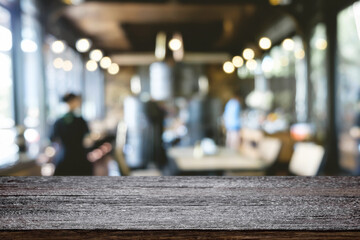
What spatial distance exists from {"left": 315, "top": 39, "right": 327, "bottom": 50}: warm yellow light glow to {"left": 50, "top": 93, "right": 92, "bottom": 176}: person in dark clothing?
4.87 m

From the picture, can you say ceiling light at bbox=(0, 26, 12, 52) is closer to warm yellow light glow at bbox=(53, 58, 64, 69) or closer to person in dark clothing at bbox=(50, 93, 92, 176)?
person in dark clothing at bbox=(50, 93, 92, 176)

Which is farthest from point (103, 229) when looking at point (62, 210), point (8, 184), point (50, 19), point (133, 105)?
point (50, 19)

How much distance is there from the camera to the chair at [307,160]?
293 cm

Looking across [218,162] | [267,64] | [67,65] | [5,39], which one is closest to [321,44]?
[267,64]

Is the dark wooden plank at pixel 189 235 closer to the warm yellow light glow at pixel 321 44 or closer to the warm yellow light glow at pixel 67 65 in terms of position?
the warm yellow light glow at pixel 321 44

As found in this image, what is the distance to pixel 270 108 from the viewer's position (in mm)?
10195

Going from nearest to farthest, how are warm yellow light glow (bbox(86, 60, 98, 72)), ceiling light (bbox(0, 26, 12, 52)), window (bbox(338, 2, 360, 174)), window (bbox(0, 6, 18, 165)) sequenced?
1. window (bbox(0, 6, 18, 165))
2. ceiling light (bbox(0, 26, 12, 52))
3. window (bbox(338, 2, 360, 174))
4. warm yellow light glow (bbox(86, 60, 98, 72))

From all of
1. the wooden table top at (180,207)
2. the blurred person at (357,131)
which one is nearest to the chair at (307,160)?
the blurred person at (357,131)

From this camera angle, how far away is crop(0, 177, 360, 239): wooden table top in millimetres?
592

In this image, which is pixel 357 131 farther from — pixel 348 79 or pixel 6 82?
pixel 6 82

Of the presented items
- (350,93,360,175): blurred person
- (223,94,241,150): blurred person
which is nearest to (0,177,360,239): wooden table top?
(350,93,360,175): blurred person

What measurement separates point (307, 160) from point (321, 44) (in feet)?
14.2

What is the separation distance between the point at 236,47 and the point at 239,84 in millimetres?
1598

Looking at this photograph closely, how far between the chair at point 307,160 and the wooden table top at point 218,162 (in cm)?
35
